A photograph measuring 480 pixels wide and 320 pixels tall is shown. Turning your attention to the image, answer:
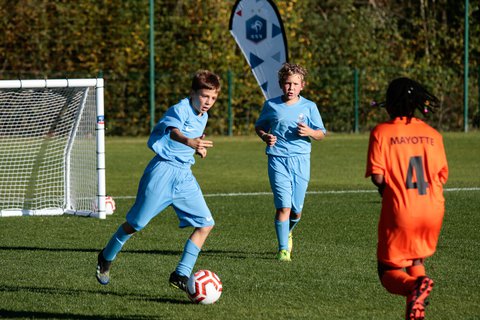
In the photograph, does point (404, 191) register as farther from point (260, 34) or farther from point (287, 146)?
point (260, 34)

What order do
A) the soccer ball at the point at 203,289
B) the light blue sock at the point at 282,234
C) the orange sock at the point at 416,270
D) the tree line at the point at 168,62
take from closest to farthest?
1. the orange sock at the point at 416,270
2. the soccer ball at the point at 203,289
3. the light blue sock at the point at 282,234
4. the tree line at the point at 168,62

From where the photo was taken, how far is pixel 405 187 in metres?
5.60

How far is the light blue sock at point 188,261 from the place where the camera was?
7.23 m

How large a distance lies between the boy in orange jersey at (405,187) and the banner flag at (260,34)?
21.5 feet

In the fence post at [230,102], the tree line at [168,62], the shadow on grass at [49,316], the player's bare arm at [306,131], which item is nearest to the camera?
the shadow on grass at [49,316]

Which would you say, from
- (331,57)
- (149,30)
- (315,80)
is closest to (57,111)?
(149,30)

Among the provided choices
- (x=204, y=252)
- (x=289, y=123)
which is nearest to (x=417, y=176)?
(x=289, y=123)

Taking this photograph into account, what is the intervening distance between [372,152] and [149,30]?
80.4 feet

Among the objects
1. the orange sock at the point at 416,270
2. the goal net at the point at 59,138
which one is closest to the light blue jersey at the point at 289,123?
the orange sock at the point at 416,270

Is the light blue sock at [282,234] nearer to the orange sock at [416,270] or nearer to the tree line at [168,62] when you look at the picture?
the orange sock at [416,270]

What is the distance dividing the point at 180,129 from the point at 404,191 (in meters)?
2.10

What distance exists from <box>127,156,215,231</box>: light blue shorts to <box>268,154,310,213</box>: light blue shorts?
183 centimetres

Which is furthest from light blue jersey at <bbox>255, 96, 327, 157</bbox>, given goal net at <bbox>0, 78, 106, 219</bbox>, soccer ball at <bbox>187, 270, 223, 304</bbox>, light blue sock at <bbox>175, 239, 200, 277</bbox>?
goal net at <bbox>0, 78, 106, 219</bbox>

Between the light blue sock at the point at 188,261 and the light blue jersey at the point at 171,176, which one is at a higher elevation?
the light blue jersey at the point at 171,176
